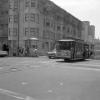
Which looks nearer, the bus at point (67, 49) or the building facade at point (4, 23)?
the bus at point (67, 49)

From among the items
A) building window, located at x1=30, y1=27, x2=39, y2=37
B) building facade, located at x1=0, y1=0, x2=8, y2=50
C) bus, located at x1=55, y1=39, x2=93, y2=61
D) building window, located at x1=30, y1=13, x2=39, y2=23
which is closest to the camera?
bus, located at x1=55, y1=39, x2=93, y2=61

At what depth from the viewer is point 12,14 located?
52.8 metres

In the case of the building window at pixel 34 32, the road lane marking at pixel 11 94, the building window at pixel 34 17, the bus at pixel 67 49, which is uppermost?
the building window at pixel 34 17

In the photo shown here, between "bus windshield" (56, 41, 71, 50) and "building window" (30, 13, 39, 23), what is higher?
"building window" (30, 13, 39, 23)

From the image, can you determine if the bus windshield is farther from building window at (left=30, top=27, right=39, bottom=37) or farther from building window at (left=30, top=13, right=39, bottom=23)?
building window at (left=30, top=13, right=39, bottom=23)

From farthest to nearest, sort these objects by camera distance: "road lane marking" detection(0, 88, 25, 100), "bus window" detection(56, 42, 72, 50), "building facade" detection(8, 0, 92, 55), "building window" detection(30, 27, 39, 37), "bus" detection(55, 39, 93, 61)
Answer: "building facade" detection(8, 0, 92, 55), "building window" detection(30, 27, 39, 37), "bus window" detection(56, 42, 72, 50), "bus" detection(55, 39, 93, 61), "road lane marking" detection(0, 88, 25, 100)

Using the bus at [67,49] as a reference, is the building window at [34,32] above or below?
above

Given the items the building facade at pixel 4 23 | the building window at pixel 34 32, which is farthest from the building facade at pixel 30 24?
the building facade at pixel 4 23

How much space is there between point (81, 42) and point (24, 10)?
23968 millimetres

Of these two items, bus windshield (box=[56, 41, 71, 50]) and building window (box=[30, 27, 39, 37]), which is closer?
bus windshield (box=[56, 41, 71, 50])

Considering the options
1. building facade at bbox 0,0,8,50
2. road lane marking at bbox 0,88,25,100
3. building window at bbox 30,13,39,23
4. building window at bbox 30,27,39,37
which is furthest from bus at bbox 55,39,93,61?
building facade at bbox 0,0,8,50

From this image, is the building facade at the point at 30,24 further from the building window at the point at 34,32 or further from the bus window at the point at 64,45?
the bus window at the point at 64,45

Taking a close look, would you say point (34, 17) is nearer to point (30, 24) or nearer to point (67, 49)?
point (30, 24)

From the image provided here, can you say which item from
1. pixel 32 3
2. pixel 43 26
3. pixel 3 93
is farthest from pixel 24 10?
pixel 3 93
